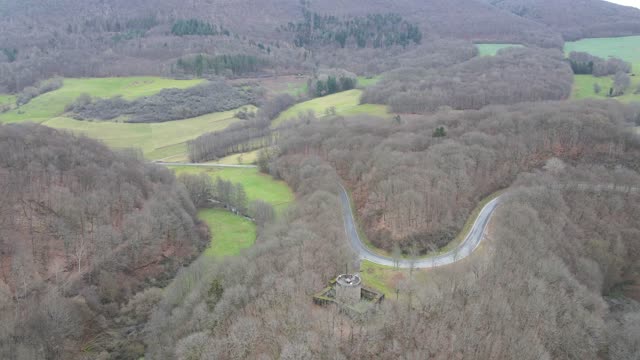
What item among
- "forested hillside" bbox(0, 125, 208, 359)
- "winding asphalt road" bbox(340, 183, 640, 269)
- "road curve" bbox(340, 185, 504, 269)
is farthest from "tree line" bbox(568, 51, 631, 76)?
"forested hillside" bbox(0, 125, 208, 359)

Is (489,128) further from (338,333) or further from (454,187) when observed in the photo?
(338,333)

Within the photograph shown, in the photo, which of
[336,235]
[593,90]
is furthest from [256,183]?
[593,90]

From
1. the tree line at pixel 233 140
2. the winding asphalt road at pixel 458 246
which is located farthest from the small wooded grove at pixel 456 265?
the tree line at pixel 233 140

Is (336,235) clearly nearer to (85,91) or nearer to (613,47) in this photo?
(85,91)

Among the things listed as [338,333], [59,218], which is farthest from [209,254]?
[338,333]

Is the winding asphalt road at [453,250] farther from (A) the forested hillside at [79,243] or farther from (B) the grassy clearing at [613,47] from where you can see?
(B) the grassy clearing at [613,47]
